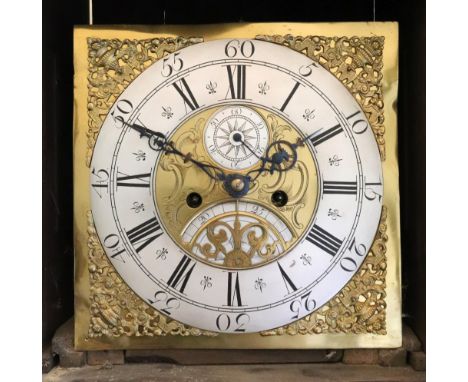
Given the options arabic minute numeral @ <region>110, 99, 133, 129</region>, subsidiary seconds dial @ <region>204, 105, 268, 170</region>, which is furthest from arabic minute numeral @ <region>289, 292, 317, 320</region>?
arabic minute numeral @ <region>110, 99, 133, 129</region>

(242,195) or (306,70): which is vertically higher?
(306,70)

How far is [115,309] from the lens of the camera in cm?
122

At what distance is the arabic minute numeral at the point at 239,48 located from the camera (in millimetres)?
1226

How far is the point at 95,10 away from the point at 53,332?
0.83 meters

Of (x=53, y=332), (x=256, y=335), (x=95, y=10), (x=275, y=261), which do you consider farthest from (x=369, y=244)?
(x=95, y=10)

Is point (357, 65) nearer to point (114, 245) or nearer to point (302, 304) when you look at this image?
point (302, 304)

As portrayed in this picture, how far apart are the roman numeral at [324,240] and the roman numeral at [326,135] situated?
0.19 m

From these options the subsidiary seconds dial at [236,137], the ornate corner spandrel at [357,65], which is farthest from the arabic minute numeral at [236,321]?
the ornate corner spandrel at [357,65]

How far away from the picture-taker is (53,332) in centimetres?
129

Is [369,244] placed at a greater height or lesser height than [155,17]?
lesser

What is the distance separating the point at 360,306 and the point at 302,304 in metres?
0.13

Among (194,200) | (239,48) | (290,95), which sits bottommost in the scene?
(194,200)

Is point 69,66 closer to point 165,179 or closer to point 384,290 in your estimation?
point 165,179

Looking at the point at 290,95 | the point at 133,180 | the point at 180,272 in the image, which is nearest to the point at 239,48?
the point at 290,95
